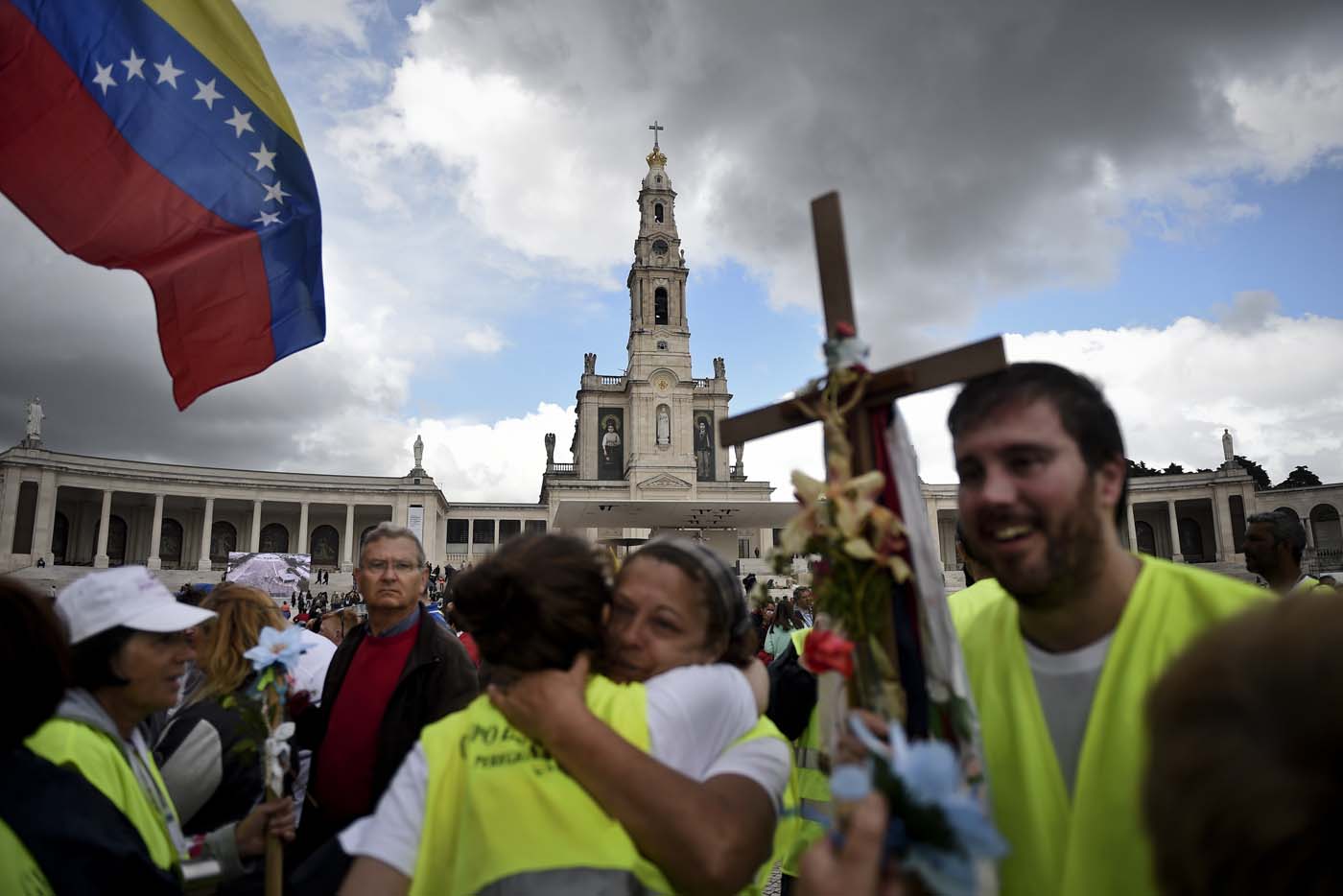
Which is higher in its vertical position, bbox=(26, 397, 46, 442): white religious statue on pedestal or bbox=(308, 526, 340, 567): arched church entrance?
bbox=(26, 397, 46, 442): white religious statue on pedestal

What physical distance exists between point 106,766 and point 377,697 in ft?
5.06

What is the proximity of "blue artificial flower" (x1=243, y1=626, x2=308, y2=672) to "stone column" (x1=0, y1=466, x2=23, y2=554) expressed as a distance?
50364 mm

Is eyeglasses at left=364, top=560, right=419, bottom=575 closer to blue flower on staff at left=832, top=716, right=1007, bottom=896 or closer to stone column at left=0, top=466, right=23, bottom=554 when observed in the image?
blue flower on staff at left=832, top=716, right=1007, bottom=896

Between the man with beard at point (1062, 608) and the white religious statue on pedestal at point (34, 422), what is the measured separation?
54833mm

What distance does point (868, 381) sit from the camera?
1.84 m

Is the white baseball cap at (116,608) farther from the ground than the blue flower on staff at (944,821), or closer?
farther from the ground

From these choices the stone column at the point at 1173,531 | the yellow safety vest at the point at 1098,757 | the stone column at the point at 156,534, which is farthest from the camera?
the stone column at the point at 1173,531

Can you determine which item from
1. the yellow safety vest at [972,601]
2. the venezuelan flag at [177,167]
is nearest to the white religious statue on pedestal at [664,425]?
the venezuelan flag at [177,167]

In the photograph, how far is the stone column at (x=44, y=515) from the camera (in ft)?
138

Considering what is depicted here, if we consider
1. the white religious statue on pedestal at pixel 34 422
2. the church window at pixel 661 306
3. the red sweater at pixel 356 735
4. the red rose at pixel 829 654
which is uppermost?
the church window at pixel 661 306

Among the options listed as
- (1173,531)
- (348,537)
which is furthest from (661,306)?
(1173,531)

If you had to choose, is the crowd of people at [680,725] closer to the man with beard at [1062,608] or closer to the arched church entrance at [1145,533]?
the man with beard at [1062,608]

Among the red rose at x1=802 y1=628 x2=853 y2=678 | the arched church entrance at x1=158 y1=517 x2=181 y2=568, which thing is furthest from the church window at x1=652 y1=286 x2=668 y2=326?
the red rose at x1=802 y1=628 x2=853 y2=678

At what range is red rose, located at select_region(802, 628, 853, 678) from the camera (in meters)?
1.62
